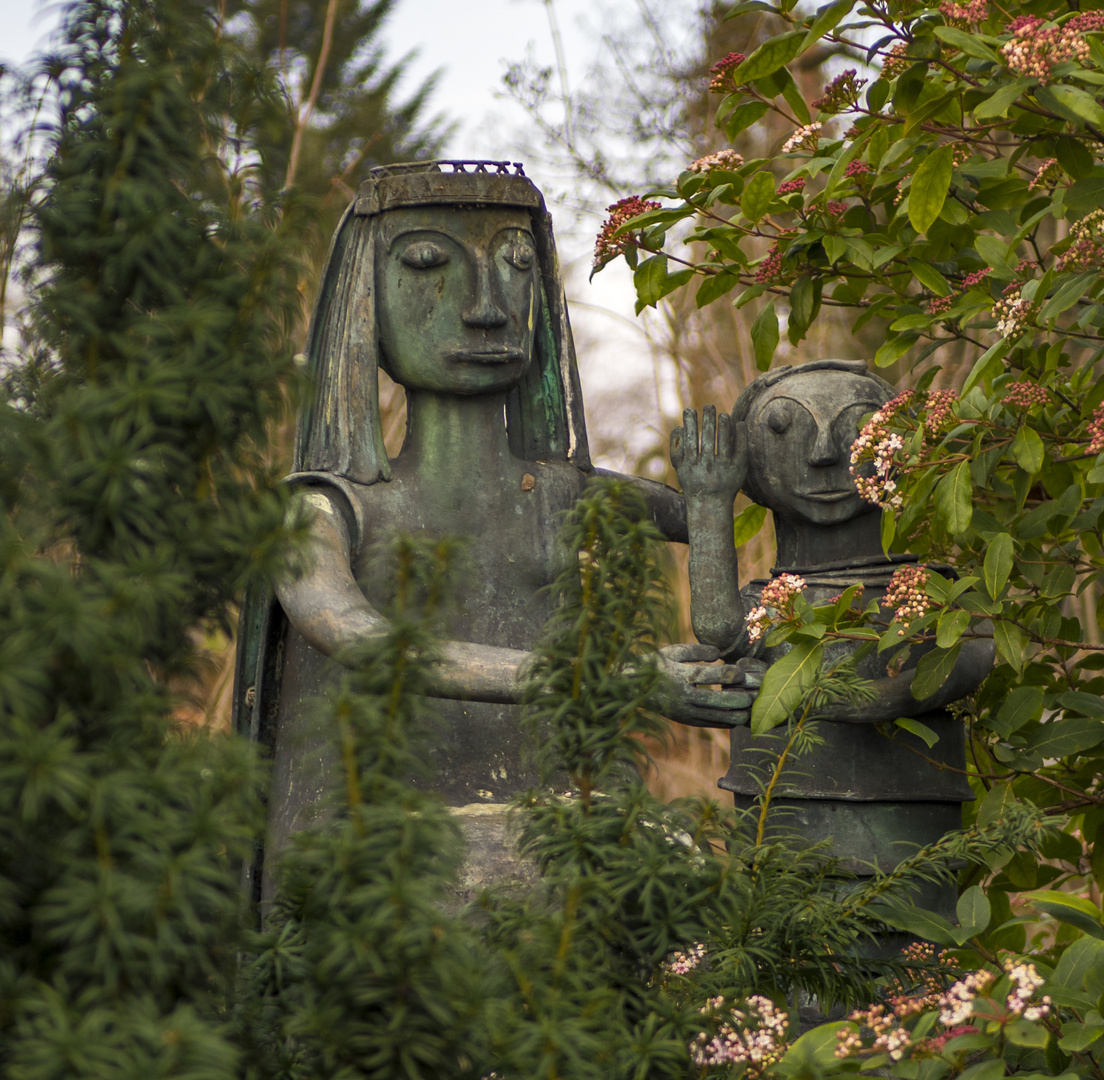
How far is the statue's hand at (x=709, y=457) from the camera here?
116 inches

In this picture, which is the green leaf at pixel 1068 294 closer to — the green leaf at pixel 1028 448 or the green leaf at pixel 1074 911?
the green leaf at pixel 1028 448

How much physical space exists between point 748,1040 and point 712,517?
138cm

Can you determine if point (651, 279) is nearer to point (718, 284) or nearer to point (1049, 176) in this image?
point (718, 284)

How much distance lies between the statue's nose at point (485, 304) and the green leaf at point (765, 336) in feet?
2.12

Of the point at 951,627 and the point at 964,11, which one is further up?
the point at 964,11

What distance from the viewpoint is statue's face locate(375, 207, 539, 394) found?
9.32 feet

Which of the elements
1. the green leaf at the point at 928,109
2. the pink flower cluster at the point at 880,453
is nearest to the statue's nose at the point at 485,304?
the pink flower cluster at the point at 880,453

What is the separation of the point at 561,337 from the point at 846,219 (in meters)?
0.77

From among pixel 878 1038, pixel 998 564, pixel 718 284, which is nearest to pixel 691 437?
pixel 718 284

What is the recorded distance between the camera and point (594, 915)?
5.16 feet

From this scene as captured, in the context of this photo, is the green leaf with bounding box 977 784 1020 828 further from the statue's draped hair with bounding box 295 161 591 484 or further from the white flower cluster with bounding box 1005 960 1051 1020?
the statue's draped hair with bounding box 295 161 591 484

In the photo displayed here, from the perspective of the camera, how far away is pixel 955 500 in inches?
99.5

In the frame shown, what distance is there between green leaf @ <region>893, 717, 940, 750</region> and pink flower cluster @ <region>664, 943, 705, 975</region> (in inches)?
41.3

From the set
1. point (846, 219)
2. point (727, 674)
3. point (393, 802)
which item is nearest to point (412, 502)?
point (727, 674)
